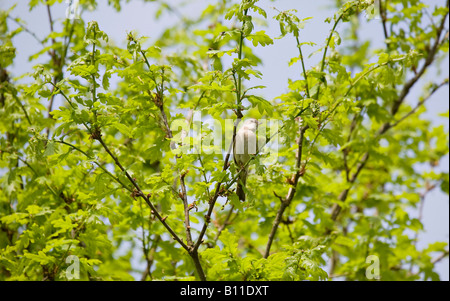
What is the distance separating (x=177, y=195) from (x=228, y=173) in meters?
0.51

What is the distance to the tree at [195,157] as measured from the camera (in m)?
3.55

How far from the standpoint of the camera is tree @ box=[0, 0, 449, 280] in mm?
3551

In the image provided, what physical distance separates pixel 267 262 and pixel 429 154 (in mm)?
5200

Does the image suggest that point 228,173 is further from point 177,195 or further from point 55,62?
point 55,62

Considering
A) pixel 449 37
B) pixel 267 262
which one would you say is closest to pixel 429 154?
pixel 449 37

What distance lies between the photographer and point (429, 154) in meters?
7.93

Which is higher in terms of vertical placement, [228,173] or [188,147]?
[188,147]

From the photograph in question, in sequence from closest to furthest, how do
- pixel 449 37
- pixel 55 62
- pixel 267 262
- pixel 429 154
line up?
pixel 267 262 < pixel 55 62 < pixel 449 37 < pixel 429 154

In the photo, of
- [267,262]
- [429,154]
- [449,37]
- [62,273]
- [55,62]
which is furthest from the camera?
[429,154]

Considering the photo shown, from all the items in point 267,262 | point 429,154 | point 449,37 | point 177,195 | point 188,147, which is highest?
point 449,37

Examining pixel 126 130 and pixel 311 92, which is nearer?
pixel 126 130

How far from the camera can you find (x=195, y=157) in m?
3.65
